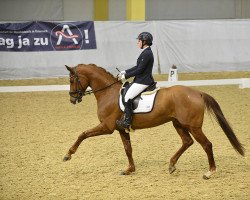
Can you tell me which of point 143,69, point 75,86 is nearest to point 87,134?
point 75,86

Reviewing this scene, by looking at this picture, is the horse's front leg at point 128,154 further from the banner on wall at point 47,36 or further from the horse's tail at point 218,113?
the banner on wall at point 47,36

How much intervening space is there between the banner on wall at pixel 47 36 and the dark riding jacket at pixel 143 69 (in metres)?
10.5

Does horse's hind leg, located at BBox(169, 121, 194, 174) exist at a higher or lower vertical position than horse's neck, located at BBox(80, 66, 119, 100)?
lower

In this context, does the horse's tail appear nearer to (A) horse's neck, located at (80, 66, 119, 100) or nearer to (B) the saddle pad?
(B) the saddle pad

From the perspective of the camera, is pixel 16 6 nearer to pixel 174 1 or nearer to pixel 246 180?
pixel 174 1

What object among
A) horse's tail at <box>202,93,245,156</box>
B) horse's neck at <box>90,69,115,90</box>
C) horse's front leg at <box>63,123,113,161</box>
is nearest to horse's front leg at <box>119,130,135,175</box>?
horse's front leg at <box>63,123,113,161</box>

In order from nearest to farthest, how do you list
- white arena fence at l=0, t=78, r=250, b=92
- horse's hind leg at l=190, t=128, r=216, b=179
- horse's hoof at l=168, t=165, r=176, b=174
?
horse's hind leg at l=190, t=128, r=216, b=179
horse's hoof at l=168, t=165, r=176, b=174
white arena fence at l=0, t=78, r=250, b=92

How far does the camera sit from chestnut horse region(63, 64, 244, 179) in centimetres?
735

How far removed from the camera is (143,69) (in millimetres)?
7477

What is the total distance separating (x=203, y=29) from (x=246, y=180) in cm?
1263

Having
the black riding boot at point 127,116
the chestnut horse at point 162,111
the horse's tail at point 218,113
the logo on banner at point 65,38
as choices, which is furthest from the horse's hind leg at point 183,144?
the logo on banner at point 65,38

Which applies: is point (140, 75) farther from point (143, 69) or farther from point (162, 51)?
point (162, 51)

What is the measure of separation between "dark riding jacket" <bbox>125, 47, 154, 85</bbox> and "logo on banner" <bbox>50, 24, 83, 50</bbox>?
10.5 meters

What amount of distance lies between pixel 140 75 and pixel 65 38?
10.7 meters
